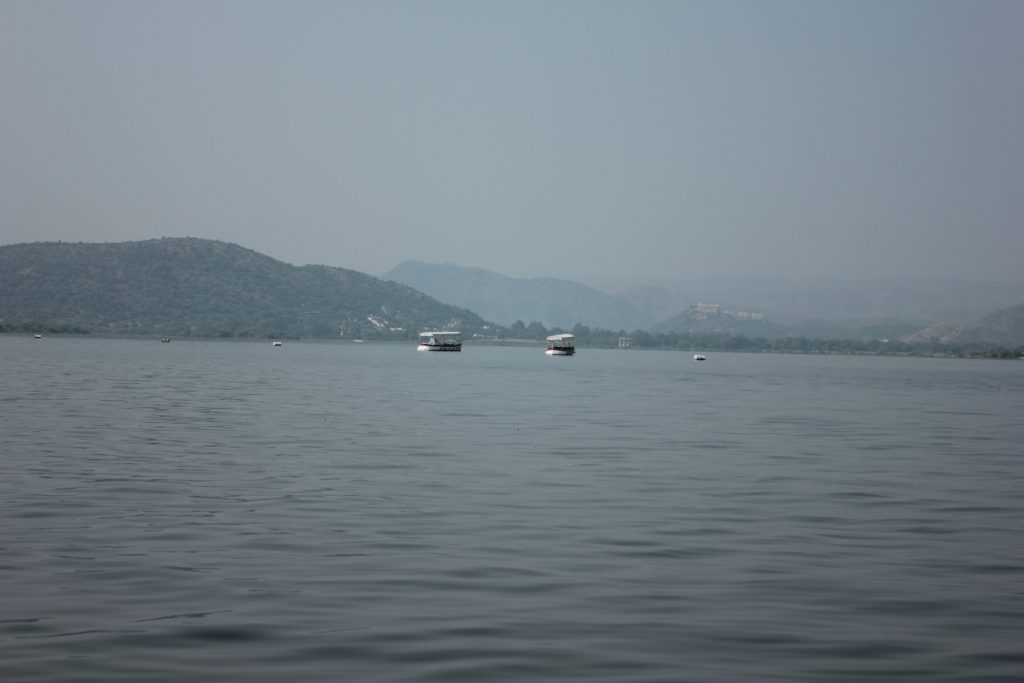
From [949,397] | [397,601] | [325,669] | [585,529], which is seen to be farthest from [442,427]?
[949,397]

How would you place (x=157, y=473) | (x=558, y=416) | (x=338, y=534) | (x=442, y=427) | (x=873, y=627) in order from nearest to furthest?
(x=873, y=627)
(x=338, y=534)
(x=157, y=473)
(x=442, y=427)
(x=558, y=416)

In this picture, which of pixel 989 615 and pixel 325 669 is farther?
pixel 989 615

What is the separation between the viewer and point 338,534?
1844 cm

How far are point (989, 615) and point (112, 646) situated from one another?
9.73m

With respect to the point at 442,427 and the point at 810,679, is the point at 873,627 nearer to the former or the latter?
the point at 810,679

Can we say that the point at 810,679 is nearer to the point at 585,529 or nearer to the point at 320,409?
the point at 585,529

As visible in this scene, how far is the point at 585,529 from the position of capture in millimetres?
19344

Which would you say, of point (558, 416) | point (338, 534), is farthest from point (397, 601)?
point (558, 416)

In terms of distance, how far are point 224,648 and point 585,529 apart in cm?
834

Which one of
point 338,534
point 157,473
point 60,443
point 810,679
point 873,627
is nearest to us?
point 810,679

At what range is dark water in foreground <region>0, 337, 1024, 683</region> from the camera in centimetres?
1202

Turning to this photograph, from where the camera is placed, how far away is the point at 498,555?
17062mm

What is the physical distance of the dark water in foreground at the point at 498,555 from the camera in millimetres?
12023

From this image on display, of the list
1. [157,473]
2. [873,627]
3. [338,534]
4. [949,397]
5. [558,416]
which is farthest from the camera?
[949,397]
